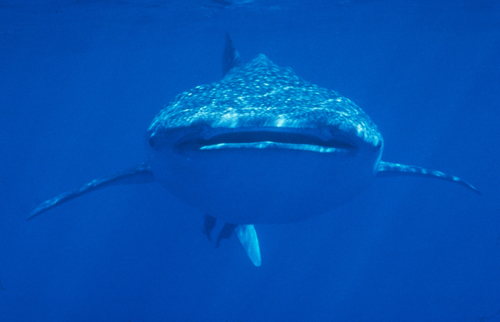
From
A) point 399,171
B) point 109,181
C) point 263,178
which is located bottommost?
point 109,181

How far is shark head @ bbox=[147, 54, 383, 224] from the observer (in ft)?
8.59

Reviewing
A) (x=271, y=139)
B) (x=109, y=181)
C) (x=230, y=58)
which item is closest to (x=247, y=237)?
(x=109, y=181)

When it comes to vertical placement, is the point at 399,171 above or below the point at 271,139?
below

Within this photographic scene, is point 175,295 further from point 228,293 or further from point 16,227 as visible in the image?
point 16,227

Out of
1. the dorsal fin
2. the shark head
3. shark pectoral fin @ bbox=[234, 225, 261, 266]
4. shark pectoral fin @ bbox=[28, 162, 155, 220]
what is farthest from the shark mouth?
shark pectoral fin @ bbox=[234, 225, 261, 266]

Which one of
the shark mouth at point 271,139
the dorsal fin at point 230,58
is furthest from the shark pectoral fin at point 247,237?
the shark mouth at point 271,139

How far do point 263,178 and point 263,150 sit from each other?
42 centimetres

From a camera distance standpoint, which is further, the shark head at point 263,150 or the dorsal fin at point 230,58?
the dorsal fin at point 230,58

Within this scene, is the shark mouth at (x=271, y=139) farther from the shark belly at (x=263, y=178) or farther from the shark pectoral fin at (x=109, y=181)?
the shark pectoral fin at (x=109, y=181)

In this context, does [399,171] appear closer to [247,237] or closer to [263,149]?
[247,237]

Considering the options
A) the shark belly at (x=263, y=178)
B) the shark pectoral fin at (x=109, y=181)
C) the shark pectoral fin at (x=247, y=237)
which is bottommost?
the shark pectoral fin at (x=247, y=237)

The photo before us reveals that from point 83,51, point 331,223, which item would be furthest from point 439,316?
point 83,51

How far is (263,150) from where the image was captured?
2512 millimetres

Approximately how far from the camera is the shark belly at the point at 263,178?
266 centimetres
